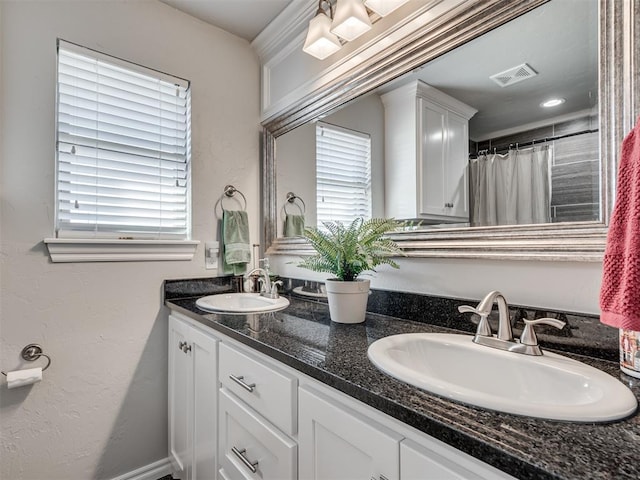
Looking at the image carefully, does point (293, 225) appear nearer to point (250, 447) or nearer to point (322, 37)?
point (322, 37)

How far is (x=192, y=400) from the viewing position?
4.60ft

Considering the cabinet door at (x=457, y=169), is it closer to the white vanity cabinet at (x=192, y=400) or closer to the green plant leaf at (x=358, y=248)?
the green plant leaf at (x=358, y=248)

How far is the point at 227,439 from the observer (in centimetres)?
116

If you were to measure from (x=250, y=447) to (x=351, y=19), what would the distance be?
4.93 feet

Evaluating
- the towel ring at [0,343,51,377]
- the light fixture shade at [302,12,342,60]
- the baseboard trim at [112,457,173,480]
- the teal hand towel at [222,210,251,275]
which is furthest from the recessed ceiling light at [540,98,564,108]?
the baseboard trim at [112,457,173,480]

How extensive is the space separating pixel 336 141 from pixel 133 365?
55.8 inches

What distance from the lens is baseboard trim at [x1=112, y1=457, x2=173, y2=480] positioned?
62.8 inches

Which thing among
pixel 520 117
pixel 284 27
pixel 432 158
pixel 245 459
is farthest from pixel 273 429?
pixel 284 27

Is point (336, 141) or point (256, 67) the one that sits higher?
point (256, 67)

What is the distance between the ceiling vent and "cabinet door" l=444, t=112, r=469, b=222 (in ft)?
0.46

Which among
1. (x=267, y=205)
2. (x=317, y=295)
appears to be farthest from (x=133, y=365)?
(x=267, y=205)

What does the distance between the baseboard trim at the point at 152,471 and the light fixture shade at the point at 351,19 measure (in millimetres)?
2085

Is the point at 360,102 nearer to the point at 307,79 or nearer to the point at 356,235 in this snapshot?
the point at 307,79

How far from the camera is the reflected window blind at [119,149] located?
58.3 inches
